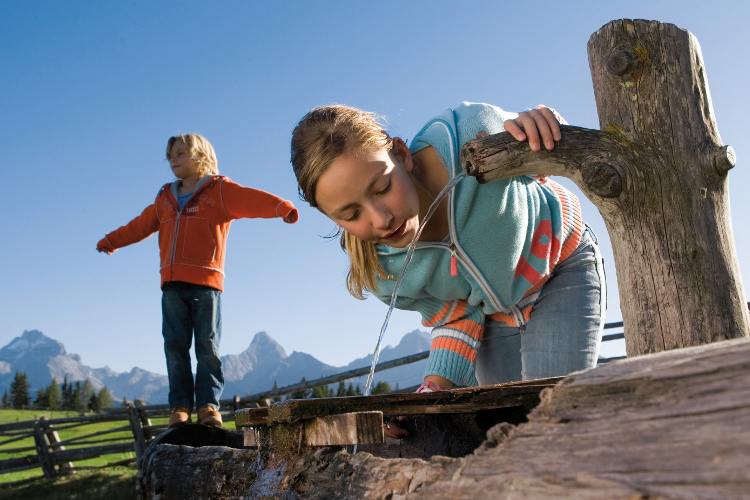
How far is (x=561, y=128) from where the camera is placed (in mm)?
1911

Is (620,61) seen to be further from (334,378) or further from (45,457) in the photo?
(45,457)

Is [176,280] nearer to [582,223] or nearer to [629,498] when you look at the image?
[582,223]

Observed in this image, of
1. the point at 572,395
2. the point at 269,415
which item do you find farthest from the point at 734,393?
the point at 269,415

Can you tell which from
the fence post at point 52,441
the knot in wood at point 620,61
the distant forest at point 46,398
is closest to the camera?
the knot in wood at point 620,61

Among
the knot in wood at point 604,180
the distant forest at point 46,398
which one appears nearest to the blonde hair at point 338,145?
the knot in wood at point 604,180

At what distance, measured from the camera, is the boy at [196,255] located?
15.3 ft

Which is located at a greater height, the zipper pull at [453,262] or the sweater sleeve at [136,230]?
the sweater sleeve at [136,230]

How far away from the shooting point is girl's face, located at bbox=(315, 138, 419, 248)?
2.22m

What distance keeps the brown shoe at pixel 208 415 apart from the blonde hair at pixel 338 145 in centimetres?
242

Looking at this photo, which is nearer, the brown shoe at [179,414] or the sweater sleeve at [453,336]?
the sweater sleeve at [453,336]

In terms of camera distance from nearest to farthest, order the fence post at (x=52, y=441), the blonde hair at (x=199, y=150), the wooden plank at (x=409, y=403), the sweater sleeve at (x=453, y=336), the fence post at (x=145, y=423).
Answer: the wooden plank at (x=409, y=403) → the sweater sleeve at (x=453, y=336) → the blonde hair at (x=199, y=150) → the fence post at (x=145, y=423) → the fence post at (x=52, y=441)

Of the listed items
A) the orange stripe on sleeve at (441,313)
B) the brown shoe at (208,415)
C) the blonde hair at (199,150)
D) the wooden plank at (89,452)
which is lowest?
the wooden plank at (89,452)

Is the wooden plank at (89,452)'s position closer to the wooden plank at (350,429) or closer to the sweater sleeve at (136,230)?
the sweater sleeve at (136,230)

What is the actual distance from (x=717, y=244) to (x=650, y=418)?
1.27m
